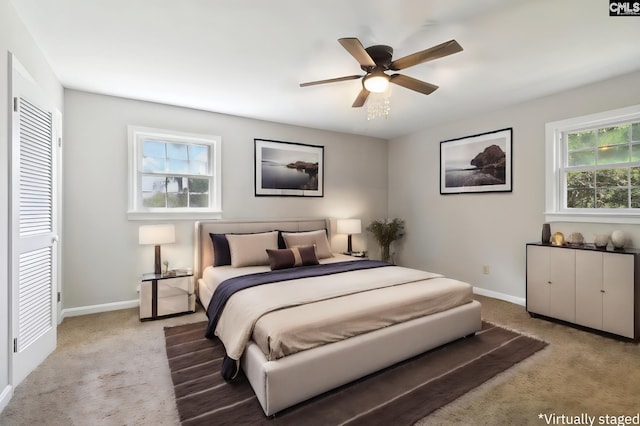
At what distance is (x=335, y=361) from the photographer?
2.00 metres

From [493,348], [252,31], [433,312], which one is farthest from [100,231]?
[493,348]

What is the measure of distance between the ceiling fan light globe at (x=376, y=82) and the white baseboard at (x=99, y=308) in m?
3.67

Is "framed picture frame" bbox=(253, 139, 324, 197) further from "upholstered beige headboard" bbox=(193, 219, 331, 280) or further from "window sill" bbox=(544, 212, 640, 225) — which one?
"window sill" bbox=(544, 212, 640, 225)

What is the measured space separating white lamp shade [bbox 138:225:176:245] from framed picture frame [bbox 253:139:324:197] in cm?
142

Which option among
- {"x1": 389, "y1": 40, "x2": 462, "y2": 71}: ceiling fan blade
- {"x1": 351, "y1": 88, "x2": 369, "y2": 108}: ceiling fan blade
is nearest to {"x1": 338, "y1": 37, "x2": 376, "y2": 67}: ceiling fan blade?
{"x1": 389, "y1": 40, "x2": 462, "y2": 71}: ceiling fan blade

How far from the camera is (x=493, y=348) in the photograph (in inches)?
105

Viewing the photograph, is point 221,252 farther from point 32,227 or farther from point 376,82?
point 376,82

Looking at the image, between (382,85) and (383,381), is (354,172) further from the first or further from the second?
(383,381)

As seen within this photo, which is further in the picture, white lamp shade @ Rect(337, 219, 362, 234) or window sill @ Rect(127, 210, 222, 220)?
white lamp shade @ Rect(337, 219, 362, 234)

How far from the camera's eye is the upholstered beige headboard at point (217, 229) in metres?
3.90

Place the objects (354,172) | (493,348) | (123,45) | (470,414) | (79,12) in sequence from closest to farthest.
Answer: (470,414)
(79,12)
(123,45)
(493,348)
(354,172)

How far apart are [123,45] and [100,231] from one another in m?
2.14

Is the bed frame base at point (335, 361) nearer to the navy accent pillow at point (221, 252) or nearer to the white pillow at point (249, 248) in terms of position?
the white pillow at point (249, 248)

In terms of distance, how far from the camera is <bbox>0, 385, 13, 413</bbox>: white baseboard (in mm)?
1854
